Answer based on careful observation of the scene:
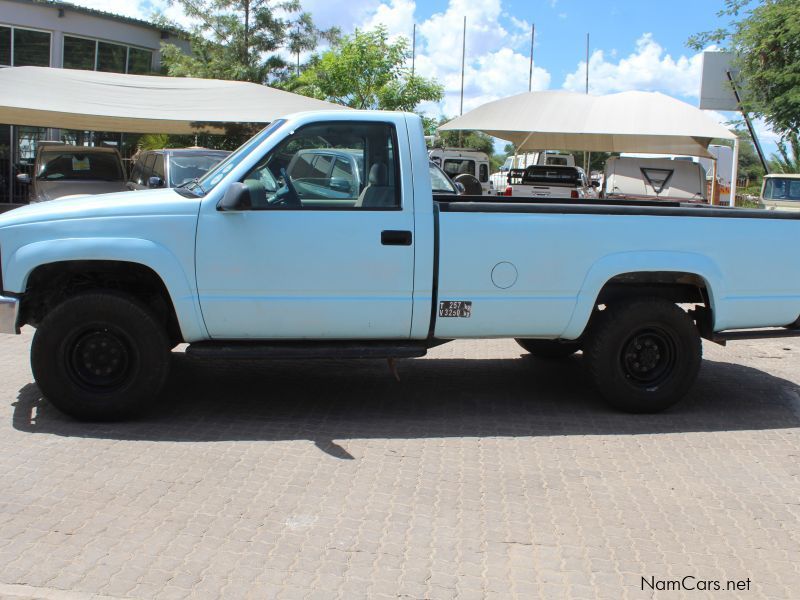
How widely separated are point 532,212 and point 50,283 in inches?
128

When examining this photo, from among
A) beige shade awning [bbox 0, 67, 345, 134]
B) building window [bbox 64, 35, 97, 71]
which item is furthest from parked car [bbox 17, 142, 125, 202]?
building window [bbox 64, 35, 97, 71]

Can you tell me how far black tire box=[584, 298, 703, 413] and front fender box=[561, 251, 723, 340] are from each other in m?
0.21

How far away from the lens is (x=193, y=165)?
11.7 metres

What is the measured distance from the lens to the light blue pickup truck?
538 cm

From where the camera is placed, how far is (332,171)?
19.1 feet

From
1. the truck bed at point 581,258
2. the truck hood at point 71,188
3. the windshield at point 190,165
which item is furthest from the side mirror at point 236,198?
the truck hood at point 71,188

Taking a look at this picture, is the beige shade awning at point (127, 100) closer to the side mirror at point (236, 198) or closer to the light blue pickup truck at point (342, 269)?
the light blue pickup truck at point (342, 269)

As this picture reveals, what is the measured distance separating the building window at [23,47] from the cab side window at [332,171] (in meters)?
20.5

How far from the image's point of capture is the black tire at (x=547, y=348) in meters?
7.51

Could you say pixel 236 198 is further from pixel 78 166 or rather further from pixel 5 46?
pixel 5 46

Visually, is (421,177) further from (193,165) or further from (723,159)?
(723,159)

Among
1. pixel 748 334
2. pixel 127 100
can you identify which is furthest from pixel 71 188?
pixel 748 334

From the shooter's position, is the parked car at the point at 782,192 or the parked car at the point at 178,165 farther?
the parked car at the point at 782,192

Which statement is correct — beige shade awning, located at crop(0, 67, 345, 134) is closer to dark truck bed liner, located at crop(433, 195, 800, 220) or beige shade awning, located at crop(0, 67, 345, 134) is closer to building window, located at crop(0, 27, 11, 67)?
dark truck bed liner, located at crop(433, 195, 800, 220)
